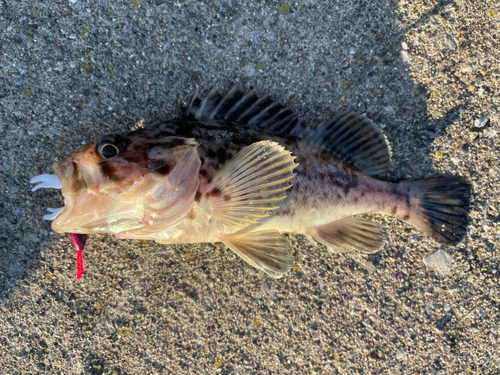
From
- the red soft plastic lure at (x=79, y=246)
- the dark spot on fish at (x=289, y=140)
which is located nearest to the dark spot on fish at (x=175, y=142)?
the dark spot on fish at (x=289, y=140)

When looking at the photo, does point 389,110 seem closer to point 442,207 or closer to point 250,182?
point 442,207

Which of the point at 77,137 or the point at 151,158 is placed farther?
the point at 77,137

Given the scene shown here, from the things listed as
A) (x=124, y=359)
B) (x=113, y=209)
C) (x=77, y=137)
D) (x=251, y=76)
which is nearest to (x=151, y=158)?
(x=113, y=209)

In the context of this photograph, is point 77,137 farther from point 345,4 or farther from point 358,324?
point 358,324

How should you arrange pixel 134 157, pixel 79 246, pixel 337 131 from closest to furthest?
pixel 134 157
pixel 79 246
pixel 337 131

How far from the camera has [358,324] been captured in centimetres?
282

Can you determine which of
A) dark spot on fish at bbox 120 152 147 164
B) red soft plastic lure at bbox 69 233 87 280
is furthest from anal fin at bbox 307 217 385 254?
red soft plastic lure at bbox 69 233 87 280

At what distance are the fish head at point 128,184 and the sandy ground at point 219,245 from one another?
72 centimetres

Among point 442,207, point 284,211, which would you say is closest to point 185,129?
point 284,211

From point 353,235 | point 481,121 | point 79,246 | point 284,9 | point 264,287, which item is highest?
point 481,121

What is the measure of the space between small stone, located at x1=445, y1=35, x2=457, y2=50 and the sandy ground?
0.02 metres

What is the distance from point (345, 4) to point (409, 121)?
113 cm

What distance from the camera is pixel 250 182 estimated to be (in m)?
2.18

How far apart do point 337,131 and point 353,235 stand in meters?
0.85
